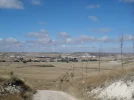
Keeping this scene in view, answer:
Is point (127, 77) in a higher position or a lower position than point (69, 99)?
higher

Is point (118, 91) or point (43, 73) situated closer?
point (118, 91)

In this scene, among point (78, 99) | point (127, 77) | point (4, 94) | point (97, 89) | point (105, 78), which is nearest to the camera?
point (4, 94)

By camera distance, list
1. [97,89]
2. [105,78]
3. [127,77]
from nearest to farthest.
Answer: [127,77] < [97,89] < [105,78]

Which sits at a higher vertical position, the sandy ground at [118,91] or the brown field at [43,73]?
the sandy ground at [118,91]

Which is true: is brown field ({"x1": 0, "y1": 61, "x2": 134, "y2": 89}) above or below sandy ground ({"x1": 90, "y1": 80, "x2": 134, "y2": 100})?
below

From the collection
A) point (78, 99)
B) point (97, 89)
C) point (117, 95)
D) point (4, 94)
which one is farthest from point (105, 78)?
point (4, 94)

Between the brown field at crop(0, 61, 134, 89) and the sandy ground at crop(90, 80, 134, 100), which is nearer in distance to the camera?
the sandy ground at crop(90, 80, 134, 100)

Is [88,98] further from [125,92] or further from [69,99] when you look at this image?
[125,92]

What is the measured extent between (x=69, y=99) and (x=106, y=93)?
6454 millimetres

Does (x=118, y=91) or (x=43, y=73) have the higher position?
(x=118, y=91)

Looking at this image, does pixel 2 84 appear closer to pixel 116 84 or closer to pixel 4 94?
pixel 4 94

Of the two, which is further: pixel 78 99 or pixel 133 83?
pixel 78 99

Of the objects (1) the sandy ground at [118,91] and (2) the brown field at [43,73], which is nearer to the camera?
(1) the sandy ground at [118,91]

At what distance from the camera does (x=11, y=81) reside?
45.7 metres
